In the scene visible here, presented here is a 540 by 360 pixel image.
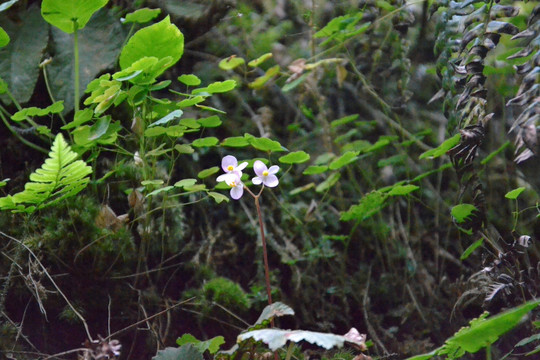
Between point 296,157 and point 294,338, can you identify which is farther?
point 296,157

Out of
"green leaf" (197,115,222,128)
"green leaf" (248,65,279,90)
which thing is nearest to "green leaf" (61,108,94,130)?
"green leaf" (197,115,222,128)

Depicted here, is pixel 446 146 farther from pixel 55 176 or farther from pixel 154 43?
pixel 55 176

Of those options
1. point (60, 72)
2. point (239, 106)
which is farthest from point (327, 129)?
point (60, 72)

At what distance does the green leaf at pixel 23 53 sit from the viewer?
67.5 inches

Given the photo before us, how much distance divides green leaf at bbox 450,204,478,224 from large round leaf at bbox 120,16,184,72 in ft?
2.95

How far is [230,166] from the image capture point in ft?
4.46

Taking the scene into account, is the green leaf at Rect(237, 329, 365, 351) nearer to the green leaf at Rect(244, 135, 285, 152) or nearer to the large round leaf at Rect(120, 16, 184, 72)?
the green leaf at Rect(244, 135, 285, 152)

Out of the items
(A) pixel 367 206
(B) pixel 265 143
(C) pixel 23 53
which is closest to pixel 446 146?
(A) pixel 367 206

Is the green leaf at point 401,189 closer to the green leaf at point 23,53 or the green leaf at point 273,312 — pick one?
the green leaf at point 273,312

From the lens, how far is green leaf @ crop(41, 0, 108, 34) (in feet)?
4.54

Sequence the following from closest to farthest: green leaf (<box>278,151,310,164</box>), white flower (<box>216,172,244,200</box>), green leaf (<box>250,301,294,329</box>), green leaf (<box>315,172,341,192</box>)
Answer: green leaf (<box>250,301,294,329</box>)
white flower (<box>216,172,244,200</box>)
green leaf (<box>278,151,310,164</box>)
green leaf (<box>315,172,341,192</box>)

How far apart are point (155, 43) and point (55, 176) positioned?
1.56ft

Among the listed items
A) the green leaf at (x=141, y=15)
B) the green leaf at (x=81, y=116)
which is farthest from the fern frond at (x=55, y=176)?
the green leaf at (x=141, y=15)

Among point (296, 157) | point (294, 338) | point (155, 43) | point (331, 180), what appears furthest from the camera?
point (331, 180)
